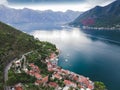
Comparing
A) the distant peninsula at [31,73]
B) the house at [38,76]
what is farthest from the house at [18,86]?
the house at [38,76]

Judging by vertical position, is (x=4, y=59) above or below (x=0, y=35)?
below

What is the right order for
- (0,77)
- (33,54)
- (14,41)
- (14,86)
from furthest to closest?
(14,41)
(33,54)
(0,77)
(14,86)

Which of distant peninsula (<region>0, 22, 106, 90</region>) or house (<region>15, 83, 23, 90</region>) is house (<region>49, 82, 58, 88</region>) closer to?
distant peninsula (<region>0, 22, 106, 90</region>)

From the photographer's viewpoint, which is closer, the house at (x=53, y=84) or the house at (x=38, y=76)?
the house at (x=53, y=84)

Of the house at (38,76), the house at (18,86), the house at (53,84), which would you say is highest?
the house at (38,76)

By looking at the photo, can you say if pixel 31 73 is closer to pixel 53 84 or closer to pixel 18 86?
pixel 53 84

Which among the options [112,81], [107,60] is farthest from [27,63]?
[107,60]

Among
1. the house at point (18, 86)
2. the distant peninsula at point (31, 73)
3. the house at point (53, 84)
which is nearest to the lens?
the house at point (18, 86)

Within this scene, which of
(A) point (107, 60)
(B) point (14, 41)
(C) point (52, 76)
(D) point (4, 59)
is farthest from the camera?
(A) point (107, 60)

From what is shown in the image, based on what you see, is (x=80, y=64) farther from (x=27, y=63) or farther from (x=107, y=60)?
(x=27, y=63)

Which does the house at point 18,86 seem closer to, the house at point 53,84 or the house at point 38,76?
the house at point 38,76

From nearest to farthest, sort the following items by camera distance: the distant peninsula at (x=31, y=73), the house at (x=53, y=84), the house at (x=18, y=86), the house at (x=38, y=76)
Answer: the house at (x=18, y=86)
the distant peninsula at (x=31, y=73)
the house at (x=53, y=84)
the house at (x=38, y=76)
